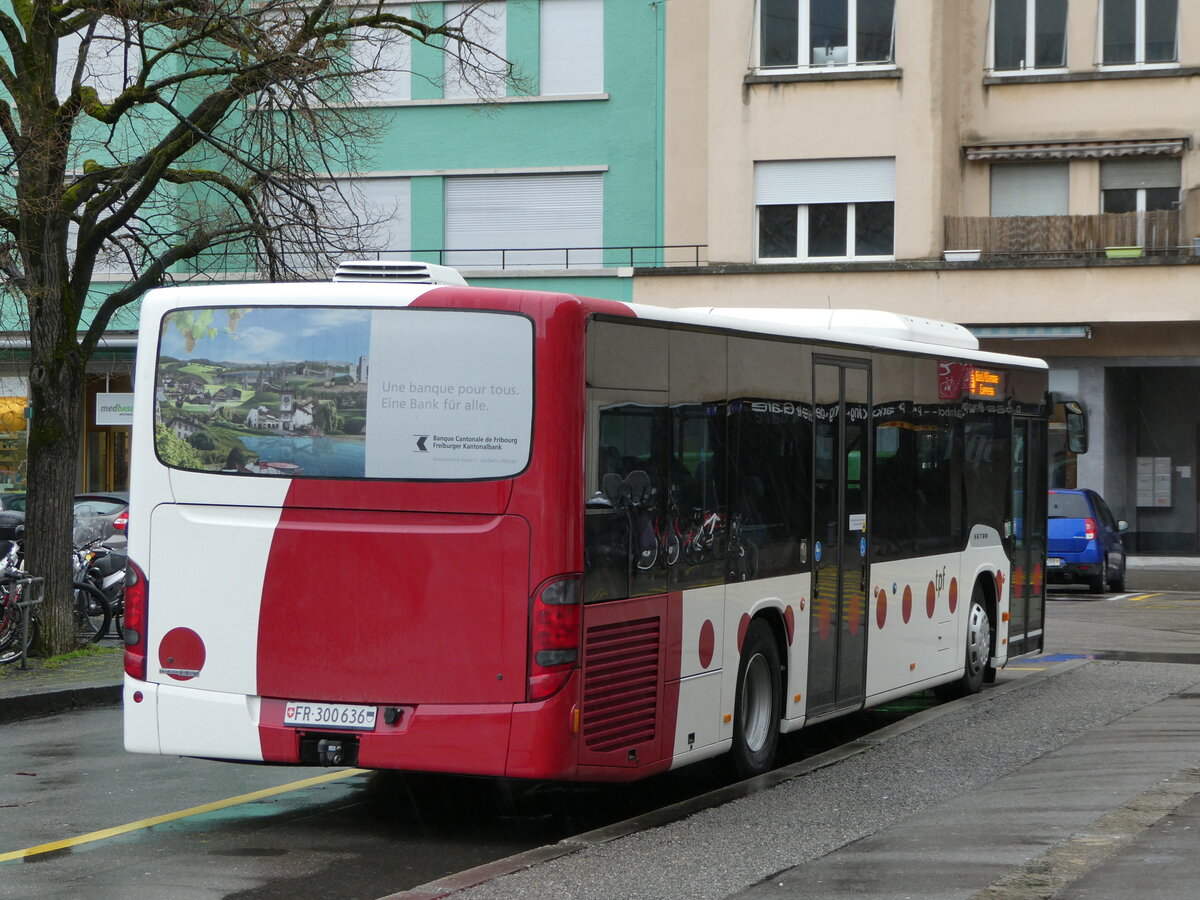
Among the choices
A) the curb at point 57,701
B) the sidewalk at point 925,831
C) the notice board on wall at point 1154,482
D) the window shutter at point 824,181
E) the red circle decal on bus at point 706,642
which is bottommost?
the curb at point 57,701

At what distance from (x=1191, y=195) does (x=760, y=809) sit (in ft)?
83.4

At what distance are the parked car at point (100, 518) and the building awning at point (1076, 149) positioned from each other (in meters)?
17.3

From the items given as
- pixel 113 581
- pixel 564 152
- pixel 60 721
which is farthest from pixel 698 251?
pixel 60 721

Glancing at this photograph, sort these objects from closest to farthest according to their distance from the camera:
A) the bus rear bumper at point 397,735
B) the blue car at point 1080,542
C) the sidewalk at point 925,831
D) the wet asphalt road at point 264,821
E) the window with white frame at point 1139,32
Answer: the sidewalk at point 925,831, the wet asphalt road at point 264,821, the bus rear bumper at point 397,735, the blue car at point 1080,542, the window with white frame at point 1139,32

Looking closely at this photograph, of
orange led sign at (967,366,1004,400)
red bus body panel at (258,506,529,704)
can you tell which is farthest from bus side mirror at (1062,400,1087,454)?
red bus body panel at (258,506,529,704)

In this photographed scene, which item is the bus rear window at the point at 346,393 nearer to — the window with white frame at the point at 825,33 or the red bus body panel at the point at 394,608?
the red bus body panel at the point at 394,608

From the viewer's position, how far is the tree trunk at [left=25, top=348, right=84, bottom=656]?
14.8 m

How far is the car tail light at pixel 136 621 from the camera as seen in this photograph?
8.26 m

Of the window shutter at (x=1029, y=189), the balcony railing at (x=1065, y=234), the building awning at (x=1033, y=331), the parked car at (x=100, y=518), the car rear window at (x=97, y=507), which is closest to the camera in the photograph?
the parked car at (x=100, y=518)

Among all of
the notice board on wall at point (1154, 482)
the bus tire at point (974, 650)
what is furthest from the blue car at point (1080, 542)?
the bus tire at point (974, 650)

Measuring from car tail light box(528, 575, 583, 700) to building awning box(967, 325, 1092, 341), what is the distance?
23825 mm

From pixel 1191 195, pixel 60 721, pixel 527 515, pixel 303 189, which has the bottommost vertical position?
pixel 60 721

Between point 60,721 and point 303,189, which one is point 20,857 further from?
point 303,189

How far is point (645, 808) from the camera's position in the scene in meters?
9.09
